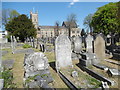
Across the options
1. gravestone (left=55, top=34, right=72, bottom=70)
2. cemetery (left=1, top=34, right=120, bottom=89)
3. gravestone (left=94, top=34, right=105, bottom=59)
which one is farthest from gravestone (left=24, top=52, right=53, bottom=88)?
gravestone (left=94, top=34, right=105, bottom=59)

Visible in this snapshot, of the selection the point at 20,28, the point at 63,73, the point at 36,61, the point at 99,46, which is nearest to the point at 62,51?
the point at 63,73

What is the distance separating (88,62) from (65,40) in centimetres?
198

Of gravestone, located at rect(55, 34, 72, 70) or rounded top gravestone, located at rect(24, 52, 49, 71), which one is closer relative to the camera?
rounded top gravestone, located at rect(24, 52, 49, 71)

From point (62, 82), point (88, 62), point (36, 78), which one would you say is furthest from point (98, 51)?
point (36, 78)

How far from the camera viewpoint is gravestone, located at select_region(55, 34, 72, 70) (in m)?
6.60

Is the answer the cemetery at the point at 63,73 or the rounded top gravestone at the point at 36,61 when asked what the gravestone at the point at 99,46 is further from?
the rounded top gravestone at the point at 36,61

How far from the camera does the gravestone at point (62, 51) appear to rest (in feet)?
21.6

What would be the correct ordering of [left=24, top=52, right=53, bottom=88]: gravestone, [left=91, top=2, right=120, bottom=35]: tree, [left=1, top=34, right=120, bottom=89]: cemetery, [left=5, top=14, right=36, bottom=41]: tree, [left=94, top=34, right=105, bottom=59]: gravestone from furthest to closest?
[left=5, top=14, right=36, bottom=41]: tree → [left=91, top=2, right=120, bottom=35]: tree → [left=94, top=34, right=105, bottom=59]: gravestone → [left=24, top=52, right=53, bottom=88]: gravestone → [left=1, top=34, right=120, bottom=89]: cemetery

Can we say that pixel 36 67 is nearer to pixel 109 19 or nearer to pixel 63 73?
pixel 63 73

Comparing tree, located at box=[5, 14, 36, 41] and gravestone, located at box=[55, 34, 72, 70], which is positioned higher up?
tree, located at box=[5, 14, 36, 41]

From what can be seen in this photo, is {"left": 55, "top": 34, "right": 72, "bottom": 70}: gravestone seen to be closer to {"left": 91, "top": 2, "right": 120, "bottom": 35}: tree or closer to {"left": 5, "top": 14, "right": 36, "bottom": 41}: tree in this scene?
{"left": 91, "top": 2, "right": 120, "bottom": 35}: tree

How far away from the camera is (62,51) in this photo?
671 cm

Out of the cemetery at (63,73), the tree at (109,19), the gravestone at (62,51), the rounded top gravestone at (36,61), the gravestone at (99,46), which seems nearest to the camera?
the cemetery at (63,73)

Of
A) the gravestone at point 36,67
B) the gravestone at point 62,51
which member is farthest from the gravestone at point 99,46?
the gravestone at point 36,67
